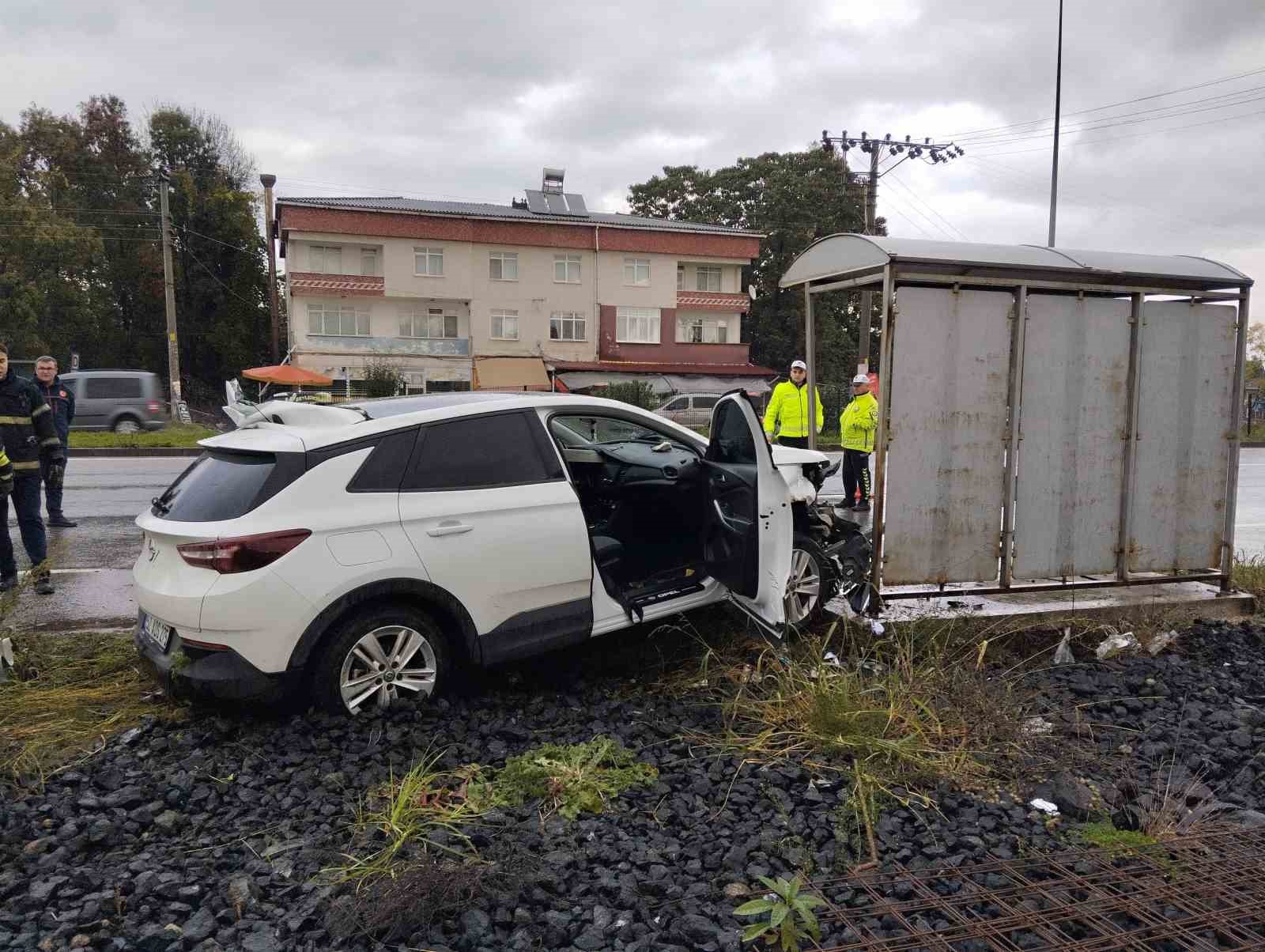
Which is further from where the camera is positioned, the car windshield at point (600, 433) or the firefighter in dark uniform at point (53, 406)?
the firefighter in dark uniform at point (53, 406)

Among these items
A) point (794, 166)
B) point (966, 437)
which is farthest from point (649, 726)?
point (794, 166)

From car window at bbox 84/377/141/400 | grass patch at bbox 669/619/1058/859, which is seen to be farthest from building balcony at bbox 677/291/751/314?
grass patch at bbox 669/619/1058/859

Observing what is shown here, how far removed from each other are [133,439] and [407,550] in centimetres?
2106

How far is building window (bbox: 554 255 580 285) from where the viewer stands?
46.4m

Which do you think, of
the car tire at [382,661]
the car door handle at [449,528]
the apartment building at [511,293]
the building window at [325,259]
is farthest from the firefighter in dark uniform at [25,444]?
the building window at [325,259]

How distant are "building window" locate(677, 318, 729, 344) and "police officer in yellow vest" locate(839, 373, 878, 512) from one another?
37.6 m

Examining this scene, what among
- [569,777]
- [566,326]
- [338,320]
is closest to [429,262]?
[338,320]

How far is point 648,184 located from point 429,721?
5860cm

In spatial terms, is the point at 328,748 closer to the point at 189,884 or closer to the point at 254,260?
the point at 189,884

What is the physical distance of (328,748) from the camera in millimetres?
4121

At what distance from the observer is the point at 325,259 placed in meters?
43.5

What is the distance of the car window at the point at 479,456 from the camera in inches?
184

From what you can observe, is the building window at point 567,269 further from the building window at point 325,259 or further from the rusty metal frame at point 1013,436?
the rusty metal frame at point 1013,436

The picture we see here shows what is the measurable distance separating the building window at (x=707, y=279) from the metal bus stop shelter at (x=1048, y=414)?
143 feet
